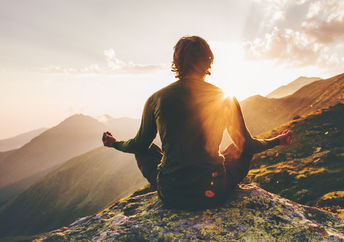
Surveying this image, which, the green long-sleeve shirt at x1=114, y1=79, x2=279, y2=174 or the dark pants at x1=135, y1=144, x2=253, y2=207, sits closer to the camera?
the green long-sleeve shirt at x1=114, y1=79, x2=279, y2=174

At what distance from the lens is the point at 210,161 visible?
394 centimetres

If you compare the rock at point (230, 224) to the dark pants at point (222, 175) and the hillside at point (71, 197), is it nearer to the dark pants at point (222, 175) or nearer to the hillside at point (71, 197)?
the dark pants at point (222, 175)

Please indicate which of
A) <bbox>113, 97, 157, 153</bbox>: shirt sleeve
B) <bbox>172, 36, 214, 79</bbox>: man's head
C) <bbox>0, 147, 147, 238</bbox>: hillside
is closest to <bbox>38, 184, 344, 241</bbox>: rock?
<bbox>113, 97, 157, 153</bbox>: shirt sleeve

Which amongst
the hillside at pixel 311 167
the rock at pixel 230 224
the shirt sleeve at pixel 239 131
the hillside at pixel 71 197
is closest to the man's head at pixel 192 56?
the shirt sleeve at pixel 239 131

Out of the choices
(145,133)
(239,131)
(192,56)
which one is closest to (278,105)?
(239,131)

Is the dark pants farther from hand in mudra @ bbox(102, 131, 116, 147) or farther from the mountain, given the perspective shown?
the mountain

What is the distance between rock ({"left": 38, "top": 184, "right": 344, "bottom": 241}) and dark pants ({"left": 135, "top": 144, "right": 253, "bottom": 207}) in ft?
1.01

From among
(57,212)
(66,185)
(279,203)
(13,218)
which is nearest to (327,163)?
(279,203)

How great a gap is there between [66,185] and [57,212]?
33.7 m

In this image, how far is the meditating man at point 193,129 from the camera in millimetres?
3891

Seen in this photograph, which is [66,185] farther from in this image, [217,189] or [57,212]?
[217,189]

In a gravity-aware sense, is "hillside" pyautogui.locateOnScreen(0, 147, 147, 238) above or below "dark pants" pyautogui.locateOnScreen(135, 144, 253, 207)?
below

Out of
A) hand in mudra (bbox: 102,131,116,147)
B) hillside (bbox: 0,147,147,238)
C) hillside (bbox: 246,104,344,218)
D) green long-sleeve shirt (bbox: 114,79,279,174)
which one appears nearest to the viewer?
Result: green long-sleeve shirt (bbox: 114,79,279,174)

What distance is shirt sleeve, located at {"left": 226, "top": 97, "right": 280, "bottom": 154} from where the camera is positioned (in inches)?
167
